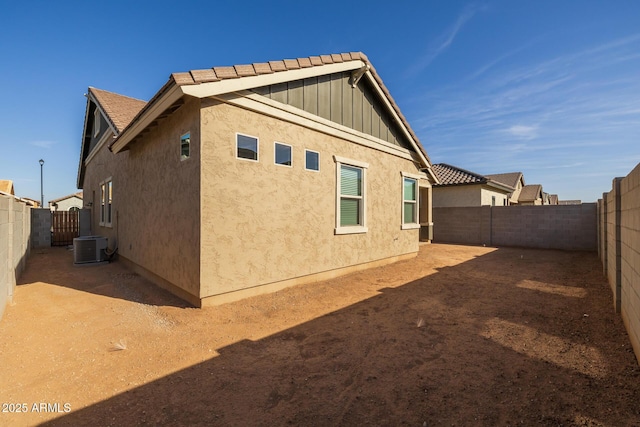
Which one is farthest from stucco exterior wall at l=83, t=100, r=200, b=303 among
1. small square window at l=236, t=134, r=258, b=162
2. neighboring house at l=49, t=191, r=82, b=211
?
neighboring house at l=49, t=191, r=82, b=211

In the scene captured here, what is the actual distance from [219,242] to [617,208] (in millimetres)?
6816

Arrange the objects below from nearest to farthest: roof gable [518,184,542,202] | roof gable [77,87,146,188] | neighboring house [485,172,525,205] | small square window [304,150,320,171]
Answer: small square window [304,150,320,171] < roof gable [77,87,146,188] < neighboring house [485,172,525,205] < roof gable [518,184,542,202]

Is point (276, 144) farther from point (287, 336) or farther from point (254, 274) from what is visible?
point (287, 336)

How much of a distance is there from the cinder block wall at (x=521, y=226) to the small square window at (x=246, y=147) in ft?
44.2

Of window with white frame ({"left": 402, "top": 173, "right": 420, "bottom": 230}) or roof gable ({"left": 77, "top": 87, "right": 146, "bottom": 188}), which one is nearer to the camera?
roof gable ({"left": 77, "top": 87, "right": 146, "bottom": 188})

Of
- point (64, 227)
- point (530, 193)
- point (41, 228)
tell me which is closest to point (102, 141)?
point (41, 228)

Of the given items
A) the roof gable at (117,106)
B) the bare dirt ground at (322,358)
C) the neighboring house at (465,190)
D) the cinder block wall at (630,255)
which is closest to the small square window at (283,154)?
the bare dirt ground at (322,358)

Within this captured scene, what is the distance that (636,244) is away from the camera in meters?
3.34

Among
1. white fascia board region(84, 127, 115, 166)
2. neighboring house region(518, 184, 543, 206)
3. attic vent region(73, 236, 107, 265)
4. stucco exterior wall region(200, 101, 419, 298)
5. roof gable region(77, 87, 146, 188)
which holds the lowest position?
attic vent region(73, 236, 107, 265)

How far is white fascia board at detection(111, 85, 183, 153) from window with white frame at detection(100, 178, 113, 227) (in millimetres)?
3819

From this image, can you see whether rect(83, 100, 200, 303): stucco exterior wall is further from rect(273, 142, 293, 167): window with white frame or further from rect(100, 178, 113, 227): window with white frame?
rect(273, 142, 293, 167): window with white frame

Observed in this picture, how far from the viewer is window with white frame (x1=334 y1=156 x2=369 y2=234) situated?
25.2 ft

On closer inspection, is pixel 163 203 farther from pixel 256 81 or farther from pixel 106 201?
pixel 106 201

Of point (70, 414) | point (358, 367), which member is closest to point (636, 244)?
point (358, 367)
